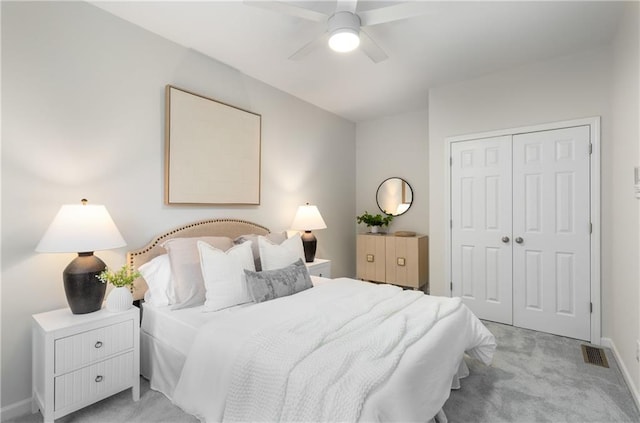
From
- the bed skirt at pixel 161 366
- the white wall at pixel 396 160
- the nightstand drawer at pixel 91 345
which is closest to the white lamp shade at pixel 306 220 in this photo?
the white wall at pixel 396 160

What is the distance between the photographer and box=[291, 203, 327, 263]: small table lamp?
3639mm

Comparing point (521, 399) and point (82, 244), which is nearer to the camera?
point (82, 244)

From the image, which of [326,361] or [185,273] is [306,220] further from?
[326,361]

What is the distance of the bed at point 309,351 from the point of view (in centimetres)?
125

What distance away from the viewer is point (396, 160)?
475cm

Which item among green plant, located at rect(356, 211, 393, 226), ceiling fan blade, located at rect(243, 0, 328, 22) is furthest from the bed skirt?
green plant, located at rect(356, 211, 393, 226)

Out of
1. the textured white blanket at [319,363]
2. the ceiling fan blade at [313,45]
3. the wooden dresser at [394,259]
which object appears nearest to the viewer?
the textured white blanket at [319,363]

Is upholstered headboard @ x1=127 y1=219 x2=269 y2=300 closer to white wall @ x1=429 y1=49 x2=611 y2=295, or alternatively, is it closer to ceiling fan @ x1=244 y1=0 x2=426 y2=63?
ceiling fan @ x1=244 y1=0 x2=426 y2=63

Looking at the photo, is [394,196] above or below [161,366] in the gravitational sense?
above

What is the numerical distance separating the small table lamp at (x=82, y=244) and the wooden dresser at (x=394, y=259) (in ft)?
10.5

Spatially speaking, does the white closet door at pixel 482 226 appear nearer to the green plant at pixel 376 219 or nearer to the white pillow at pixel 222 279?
the green plant at pixel 376 219

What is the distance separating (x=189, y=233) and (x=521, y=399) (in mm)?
2728

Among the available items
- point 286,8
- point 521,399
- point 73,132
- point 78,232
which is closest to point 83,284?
point 78,232

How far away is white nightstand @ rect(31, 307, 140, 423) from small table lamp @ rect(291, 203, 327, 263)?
1936 millimetres
